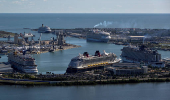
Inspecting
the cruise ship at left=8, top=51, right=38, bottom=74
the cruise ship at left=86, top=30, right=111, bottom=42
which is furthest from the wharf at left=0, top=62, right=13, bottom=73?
the cruise ship at left=86, top=30, right=111, bottom=42

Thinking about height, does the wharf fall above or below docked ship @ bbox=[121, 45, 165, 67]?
below

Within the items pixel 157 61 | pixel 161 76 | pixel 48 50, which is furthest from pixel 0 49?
pixel 161 76

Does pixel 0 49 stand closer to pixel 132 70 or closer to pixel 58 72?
pixel 58 72

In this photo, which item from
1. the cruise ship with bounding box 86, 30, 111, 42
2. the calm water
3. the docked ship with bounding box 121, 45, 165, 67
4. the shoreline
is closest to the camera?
the calm water

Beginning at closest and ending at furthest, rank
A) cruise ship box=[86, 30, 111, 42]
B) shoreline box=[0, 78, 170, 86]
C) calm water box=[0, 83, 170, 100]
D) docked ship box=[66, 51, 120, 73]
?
calm water box=[0, 83, 170, 100] < shoreline box=[0, 78, 170, 86] < docked ship box=[66, 51, 120, 73] < cruise ship box=[86, 30, 111, 42]

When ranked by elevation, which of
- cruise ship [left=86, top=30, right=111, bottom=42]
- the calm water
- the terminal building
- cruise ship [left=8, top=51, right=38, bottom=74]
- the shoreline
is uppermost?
cruise ship [left=86, top=30, right=111, bottom=42]

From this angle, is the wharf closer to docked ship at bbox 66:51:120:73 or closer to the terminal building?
docked ship at bbox 66:51:120:73
